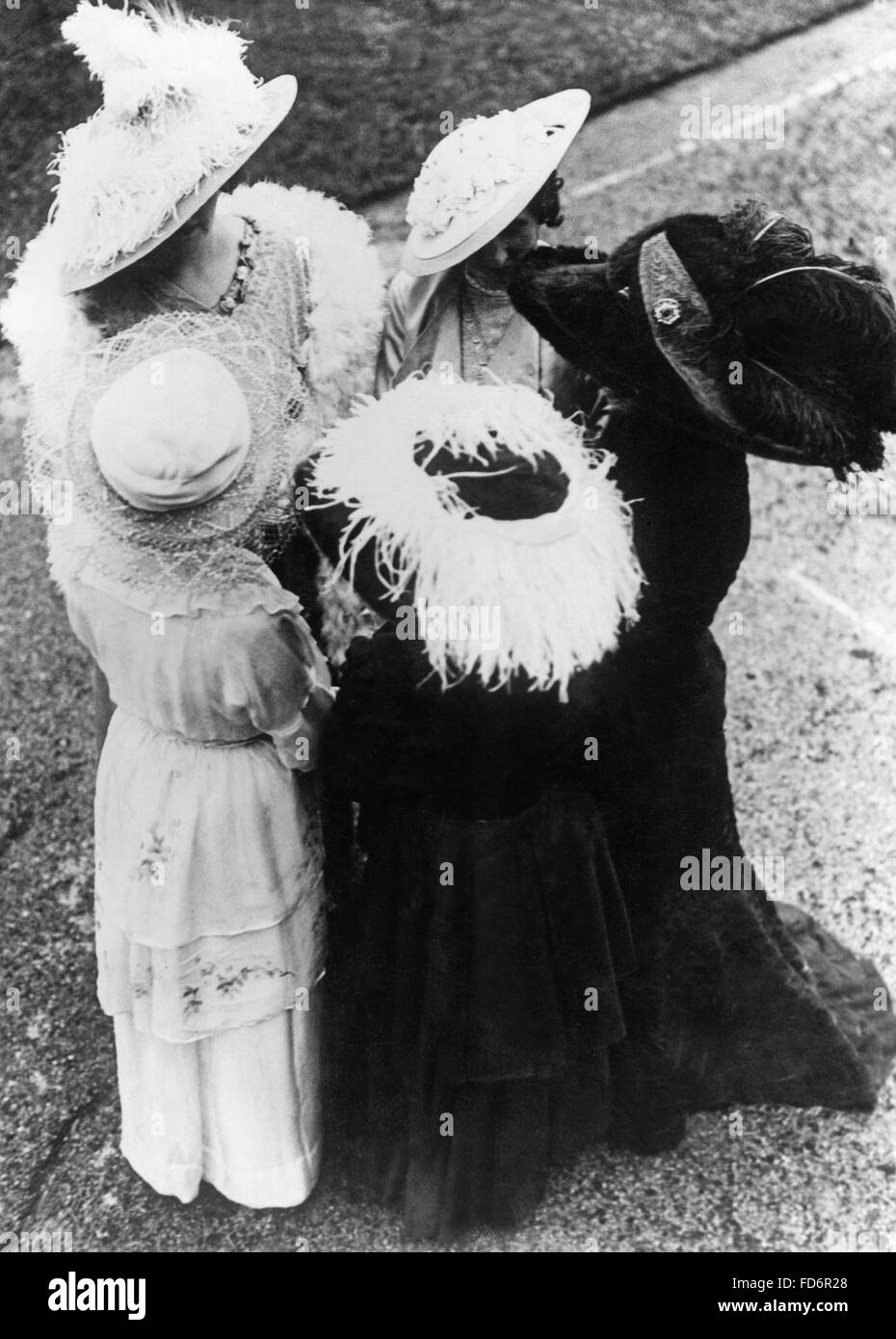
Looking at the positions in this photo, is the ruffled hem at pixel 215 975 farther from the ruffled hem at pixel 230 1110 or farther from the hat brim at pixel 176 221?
the hat brim at pixel 176 221

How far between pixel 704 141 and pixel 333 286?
4192mm

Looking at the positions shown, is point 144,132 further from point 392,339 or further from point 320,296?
point 392,339

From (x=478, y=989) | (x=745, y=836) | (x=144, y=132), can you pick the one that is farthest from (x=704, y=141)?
(x=478, y=989)

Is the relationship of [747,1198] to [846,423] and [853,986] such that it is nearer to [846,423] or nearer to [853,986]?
[853,986]

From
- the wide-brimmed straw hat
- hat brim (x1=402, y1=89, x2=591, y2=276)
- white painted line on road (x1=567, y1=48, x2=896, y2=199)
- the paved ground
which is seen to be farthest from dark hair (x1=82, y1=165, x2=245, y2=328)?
white painted line on road (x1=567, y1=48, x2=896, y2=199)

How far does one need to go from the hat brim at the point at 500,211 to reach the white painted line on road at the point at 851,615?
7.18ft

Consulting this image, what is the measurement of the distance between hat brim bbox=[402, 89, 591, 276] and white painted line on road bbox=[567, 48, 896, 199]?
10.9 ft

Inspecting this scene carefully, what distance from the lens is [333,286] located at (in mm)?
2789

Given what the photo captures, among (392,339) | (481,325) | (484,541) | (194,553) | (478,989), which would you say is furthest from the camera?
(392,339)

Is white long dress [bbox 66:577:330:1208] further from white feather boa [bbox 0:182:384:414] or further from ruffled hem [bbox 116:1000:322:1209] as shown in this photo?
white feather boa [bbox 0:182:384:414]

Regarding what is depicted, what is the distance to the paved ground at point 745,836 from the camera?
2.67m

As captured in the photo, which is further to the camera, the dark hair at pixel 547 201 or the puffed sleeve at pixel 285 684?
the dark hair at pixel 547 201

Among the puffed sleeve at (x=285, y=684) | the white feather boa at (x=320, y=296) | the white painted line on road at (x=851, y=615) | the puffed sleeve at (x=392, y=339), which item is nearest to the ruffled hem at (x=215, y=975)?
the puffed sleeve at (x=285, y=684)
